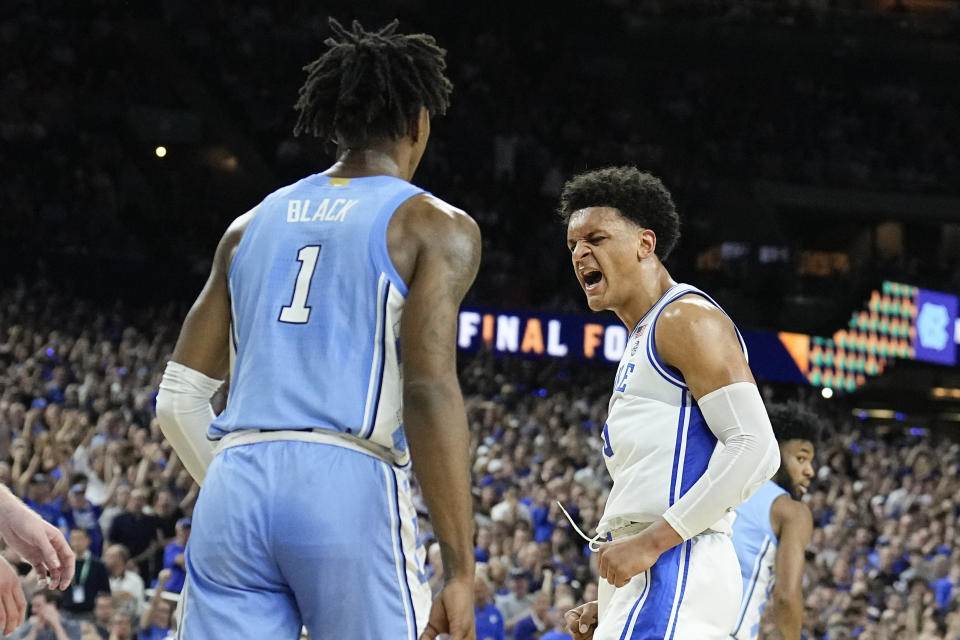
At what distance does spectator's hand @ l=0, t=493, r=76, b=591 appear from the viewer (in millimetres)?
2715

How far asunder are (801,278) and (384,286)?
2203 cm

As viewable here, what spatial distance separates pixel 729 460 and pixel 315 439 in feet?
4.11

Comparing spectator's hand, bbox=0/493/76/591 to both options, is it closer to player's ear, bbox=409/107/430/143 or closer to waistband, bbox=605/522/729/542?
player's ear, bbox=409/107/430/143

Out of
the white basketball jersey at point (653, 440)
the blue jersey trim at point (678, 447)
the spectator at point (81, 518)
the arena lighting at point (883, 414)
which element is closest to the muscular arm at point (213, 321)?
the white basketball jersey at point (653, 440)

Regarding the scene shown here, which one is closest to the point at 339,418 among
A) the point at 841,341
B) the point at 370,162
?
the point at 370,162

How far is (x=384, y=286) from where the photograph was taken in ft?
9.30

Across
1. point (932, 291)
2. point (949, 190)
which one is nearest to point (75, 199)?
point (932, 291)

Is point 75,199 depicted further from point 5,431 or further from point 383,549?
point 383,549

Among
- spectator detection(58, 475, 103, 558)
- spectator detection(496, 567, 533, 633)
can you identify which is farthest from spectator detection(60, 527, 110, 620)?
spectator detection(496, 567, 533, 633)

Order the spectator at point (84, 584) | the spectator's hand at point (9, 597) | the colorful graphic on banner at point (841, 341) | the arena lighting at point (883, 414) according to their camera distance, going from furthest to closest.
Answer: the arena lighting at point (883, 414) < the colorful graphic on banner at point (841, 341) < the spectator at point (84, 584) < the spectator's hand at point (9, 597)

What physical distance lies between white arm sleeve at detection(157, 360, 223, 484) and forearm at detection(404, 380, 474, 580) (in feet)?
1.99

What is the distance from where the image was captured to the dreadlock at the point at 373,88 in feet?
10.0

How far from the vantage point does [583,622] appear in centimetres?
392

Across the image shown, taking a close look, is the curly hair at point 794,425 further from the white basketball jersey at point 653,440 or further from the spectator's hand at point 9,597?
the spectator's hand at point 9,597
